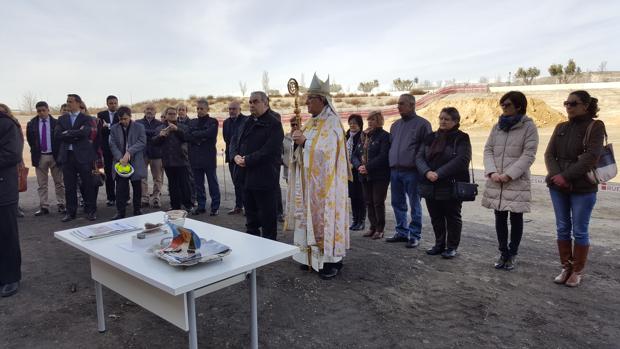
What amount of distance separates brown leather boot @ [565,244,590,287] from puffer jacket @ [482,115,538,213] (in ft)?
1.88

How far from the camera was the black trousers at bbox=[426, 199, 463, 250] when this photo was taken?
484 centimetres

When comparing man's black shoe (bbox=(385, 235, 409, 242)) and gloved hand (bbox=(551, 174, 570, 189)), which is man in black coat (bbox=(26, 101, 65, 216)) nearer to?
man's black shoe (bbox=(385, 235, 409, 242))

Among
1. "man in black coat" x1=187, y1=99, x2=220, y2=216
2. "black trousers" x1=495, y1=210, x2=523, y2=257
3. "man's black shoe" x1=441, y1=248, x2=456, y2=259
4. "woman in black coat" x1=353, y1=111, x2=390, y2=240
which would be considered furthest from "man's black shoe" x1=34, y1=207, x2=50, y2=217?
"black trousers" x1=495, y1=210, x2=523, y2=257

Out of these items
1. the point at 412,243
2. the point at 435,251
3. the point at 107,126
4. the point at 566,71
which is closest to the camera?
the point at 435,251

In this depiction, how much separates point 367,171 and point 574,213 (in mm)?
2476

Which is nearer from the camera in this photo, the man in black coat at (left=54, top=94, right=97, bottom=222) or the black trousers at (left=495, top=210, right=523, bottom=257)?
the black trousers at (left=495, top=210, right=523, bottom=257)

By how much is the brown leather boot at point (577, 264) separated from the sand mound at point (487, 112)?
78.4ft

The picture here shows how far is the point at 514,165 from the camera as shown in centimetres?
427

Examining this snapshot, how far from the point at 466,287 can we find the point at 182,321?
2842mm

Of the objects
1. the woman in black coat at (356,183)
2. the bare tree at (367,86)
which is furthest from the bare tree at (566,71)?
the woman in black coat at (356,183)

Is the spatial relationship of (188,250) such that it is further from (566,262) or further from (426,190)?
(566,262)

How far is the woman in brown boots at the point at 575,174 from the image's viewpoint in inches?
152

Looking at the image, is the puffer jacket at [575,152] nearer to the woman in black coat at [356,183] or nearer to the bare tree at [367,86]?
the woman in black coat at [356,183]

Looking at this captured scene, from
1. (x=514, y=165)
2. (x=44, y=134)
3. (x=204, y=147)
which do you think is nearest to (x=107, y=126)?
(x=44, y=134)
